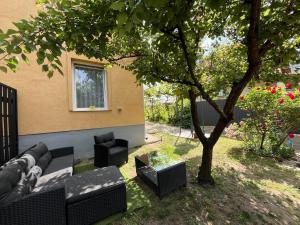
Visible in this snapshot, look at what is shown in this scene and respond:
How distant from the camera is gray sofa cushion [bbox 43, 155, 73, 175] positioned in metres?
3.96

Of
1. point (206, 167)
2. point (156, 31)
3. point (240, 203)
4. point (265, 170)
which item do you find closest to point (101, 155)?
point (206, 167)

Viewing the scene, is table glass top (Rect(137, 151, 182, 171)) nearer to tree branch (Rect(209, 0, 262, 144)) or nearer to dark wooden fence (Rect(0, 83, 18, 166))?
tree branch (Rect(209, 0, 262, 144))

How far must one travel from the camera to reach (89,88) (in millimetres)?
6629

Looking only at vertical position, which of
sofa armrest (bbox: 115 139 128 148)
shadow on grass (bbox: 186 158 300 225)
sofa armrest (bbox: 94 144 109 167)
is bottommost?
shadow on grass (bbox: 186 158 300 225)

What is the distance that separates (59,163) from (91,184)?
186 centimetres

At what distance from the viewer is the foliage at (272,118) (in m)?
5.64

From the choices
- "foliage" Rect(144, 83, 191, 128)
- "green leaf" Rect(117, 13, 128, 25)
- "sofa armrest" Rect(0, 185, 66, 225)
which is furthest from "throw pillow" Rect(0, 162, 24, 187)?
"foliage" Rect(144, 83, 191, 128)

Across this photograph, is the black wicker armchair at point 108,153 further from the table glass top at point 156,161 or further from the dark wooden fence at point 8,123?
the dark wooden fence at point 8,123

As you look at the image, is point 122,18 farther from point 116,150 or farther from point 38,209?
→ point 116,150

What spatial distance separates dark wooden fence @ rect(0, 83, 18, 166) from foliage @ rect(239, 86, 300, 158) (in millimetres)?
7369

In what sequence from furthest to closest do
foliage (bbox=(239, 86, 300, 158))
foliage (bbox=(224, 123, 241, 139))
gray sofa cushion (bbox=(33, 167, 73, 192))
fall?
foliage (bbox=(224, 123, 241, 139))
foliage (bbox=(239, 86, 300, 158))
gray sofa cushion (bbox=(33, 167, 73, 192))

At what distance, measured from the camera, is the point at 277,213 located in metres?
3.19

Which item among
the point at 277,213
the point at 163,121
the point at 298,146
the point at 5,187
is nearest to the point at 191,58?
the point at 277,213

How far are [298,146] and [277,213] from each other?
224 inches
